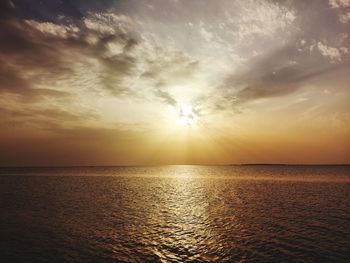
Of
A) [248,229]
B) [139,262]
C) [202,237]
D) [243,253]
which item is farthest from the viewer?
[248,229]

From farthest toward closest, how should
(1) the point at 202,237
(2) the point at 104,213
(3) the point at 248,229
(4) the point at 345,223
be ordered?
(2) the point at 104,213 < (4) the point at 345,223 < (3) the point at 248,229 < (1) the point at 202,237

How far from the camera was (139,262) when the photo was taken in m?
19.7

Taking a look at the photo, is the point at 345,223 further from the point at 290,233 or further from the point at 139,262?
the point at 139,262

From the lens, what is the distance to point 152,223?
1264 inches

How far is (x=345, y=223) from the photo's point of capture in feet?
102

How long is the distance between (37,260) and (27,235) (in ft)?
24.3

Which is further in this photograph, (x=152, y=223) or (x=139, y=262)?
(x=152, y=223)

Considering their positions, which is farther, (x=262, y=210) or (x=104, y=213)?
(x=262, y=210)

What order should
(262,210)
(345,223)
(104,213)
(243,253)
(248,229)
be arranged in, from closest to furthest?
(243,253)
(248,229)
(345,223)
(104,213)
(262,210)

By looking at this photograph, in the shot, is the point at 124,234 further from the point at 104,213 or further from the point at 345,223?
the point at 345,223

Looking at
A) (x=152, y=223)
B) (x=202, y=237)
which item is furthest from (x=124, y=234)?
(x=202, y=237)

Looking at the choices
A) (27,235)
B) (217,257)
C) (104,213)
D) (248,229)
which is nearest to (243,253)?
(217,257)

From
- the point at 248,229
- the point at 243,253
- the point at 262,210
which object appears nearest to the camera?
the point at 243,253

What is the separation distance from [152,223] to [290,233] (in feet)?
48.3
